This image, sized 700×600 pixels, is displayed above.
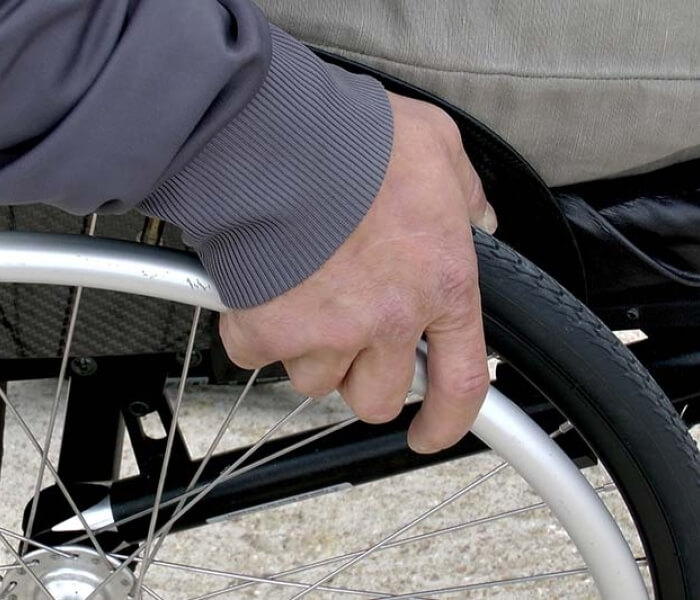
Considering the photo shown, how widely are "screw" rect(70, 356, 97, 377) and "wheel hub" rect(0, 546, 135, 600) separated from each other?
214 mm

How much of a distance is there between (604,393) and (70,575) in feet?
1.75

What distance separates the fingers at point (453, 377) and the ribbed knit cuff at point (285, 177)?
0.35 ft

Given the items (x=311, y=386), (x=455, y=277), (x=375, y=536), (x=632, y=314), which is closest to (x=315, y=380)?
(x=311, y=386)

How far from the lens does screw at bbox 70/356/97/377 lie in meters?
1.13

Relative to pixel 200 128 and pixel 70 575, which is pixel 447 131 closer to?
pixel 200 128

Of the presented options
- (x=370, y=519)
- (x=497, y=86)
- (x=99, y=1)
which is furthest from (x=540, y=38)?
(x=370, y=519)

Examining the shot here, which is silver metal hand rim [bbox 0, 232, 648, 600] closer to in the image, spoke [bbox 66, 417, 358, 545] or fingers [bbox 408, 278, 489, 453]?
fingers [bbox 408, 278, 489, 453]

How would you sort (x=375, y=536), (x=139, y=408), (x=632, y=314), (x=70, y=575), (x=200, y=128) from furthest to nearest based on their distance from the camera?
(x=375, y=536) → (x=139, y=408) → (x=70, y=575) → (x=632, y=314) → (x=200, y=128)

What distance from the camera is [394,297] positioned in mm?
644

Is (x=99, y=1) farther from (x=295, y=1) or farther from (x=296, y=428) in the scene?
(x=296, y=428)

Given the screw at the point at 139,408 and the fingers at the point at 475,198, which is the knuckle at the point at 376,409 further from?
the screw at the point at 139,408

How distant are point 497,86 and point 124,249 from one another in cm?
27

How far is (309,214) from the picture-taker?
0.62 meters

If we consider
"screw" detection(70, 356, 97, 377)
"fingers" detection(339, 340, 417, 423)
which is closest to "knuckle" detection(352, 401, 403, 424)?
"fingers" detection(339, 340, 417, 423)
